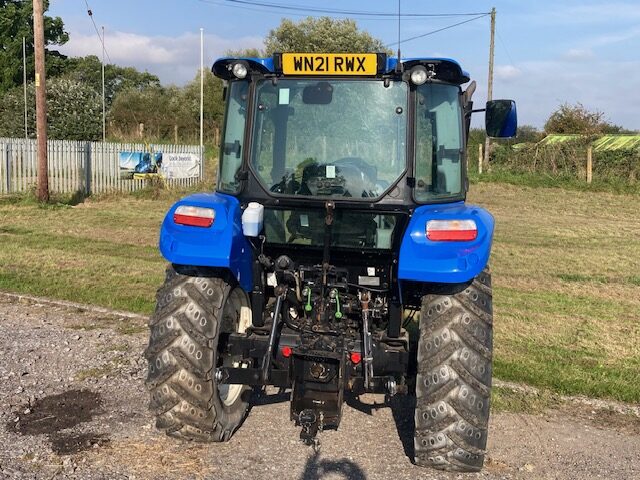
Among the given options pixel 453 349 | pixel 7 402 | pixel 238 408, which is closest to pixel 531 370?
pixel 453 349

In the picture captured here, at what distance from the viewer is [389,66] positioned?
4.14 meters

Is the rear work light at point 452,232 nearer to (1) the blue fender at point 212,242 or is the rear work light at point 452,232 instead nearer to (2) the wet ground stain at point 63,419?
(1) the blue fender at point 212,242

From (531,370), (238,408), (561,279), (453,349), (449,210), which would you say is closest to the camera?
(453,349)

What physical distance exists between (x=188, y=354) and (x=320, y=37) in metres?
44.4

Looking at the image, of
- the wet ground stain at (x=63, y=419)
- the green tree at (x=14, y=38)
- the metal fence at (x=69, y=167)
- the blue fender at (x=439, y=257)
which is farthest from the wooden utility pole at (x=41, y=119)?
the green tree at (x=14, y=38)

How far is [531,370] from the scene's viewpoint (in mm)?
5742

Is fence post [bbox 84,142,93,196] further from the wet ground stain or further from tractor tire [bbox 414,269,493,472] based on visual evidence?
tractor tire [bbox 414,269,493,472]

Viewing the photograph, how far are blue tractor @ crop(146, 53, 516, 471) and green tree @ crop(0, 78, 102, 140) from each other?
29992 millimetres

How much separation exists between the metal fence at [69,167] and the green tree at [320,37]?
26.5m

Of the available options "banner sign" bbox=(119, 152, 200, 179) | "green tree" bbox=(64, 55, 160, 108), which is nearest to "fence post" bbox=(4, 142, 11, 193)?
"banner sign" bbox=(119, 152, 200, 179)

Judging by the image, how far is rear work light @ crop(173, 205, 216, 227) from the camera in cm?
402

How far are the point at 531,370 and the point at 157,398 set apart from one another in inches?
127

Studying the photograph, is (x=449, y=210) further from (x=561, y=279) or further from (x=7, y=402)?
(x=561, y=279)

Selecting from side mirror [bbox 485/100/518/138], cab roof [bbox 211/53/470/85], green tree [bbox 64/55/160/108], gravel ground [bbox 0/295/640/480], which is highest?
green tree [bbox 64/55/160/108]
